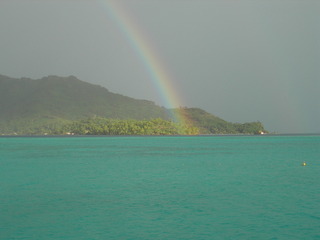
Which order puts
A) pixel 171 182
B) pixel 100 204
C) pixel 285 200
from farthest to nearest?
1. pixel 171 182
2. pixel 285 200
3. pixel 100 204

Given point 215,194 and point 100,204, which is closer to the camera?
point 100,204

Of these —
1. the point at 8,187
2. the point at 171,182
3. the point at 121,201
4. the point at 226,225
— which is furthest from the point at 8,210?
the point at 171,182

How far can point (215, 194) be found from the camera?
3372 cm

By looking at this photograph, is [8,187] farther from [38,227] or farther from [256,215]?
[256,215]

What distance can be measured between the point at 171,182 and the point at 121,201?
1222 centimetres

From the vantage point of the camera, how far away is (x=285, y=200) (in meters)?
31.1

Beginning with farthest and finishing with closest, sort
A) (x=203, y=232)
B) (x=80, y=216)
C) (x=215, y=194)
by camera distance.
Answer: (x=215, y=194), (x=80, y=216), (x=203, y=232)

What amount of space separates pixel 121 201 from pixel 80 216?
578cm

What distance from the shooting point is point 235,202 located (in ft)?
98.4

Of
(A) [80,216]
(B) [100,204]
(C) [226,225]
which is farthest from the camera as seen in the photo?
(B) [100,204]

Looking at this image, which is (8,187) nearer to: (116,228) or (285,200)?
(116,228)

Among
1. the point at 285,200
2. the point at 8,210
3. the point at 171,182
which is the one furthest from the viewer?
the point at 171,182

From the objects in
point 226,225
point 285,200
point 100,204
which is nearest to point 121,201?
point 100,204

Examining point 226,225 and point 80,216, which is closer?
point 226,225
